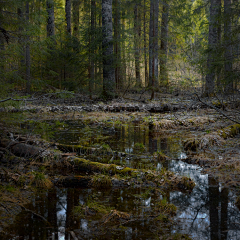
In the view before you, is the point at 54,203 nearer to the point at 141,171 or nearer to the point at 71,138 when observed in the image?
the point at 141,171

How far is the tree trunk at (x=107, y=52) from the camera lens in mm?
15008

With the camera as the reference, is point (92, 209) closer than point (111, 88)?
Yes

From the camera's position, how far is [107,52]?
50.1 ft

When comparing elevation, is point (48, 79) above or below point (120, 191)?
above

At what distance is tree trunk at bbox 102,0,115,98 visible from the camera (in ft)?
49.2

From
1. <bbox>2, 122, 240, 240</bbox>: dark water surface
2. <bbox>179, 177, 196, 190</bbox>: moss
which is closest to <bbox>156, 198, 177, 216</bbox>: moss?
<bbox>2, 122, 240, 240</bbox>: dark water surface

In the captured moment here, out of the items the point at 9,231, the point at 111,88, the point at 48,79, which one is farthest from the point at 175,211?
the point at 48,79

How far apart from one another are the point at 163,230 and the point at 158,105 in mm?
11149

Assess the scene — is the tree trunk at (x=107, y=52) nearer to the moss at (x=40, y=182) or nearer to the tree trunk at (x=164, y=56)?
the tree trunk at (x=164, y=56)

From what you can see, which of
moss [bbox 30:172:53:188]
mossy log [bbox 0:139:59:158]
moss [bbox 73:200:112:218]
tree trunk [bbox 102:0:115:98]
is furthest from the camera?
tree trunk [bbox 102:0:115:98]

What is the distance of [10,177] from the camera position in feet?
15.0

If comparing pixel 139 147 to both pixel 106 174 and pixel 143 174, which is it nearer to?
pixel 143 174

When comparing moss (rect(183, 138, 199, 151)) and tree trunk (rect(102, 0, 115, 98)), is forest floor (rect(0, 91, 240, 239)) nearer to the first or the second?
moss (rect(183, 138, 199, 151))

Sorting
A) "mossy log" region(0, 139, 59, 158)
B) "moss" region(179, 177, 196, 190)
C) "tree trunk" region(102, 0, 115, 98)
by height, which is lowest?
"moss" region(179, 177, 196, 190)
